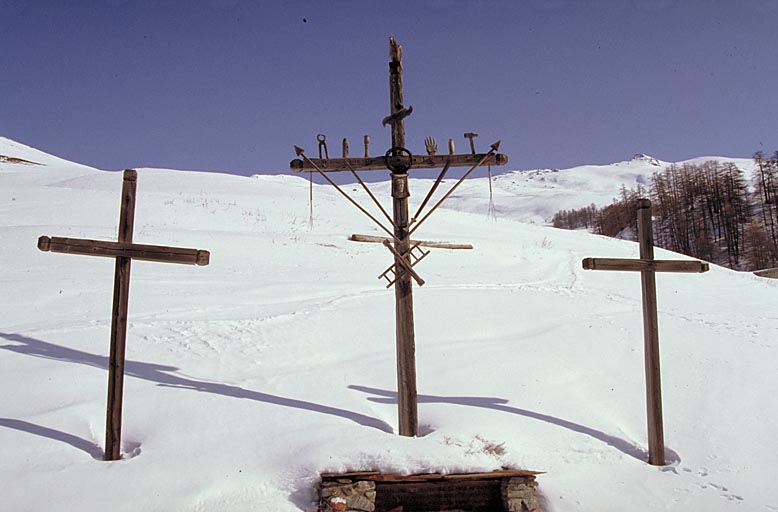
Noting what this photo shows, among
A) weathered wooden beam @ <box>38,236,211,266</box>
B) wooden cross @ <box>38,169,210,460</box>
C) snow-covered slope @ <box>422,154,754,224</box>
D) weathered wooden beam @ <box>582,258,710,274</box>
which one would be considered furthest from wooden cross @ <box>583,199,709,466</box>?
snow-covered slope @ <box>422,154,754,224</box>

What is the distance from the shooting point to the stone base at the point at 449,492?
464cm

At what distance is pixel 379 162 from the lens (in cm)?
616

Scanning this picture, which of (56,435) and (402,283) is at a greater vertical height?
(402,283)

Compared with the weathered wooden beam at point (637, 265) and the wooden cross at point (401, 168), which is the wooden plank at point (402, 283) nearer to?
the wooden cross at point (401, 168)

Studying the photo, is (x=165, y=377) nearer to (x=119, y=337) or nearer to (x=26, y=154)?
(x=119, y=337)

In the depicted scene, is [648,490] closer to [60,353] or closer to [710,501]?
[710,501]

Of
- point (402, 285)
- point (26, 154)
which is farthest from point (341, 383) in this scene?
point (26, 154)

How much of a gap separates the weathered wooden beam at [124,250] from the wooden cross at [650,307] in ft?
13.4

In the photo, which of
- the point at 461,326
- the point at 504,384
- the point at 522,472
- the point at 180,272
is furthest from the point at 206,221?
the point at 522,472

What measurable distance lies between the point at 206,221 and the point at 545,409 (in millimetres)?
16025

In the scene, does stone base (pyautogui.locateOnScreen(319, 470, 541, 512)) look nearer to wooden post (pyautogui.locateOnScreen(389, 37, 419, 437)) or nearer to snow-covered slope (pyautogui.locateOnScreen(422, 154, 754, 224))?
wooden post (pyautogui.locateOnScreen(389, 37, 419, 437))

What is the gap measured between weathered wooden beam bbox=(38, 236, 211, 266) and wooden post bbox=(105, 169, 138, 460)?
0.08m

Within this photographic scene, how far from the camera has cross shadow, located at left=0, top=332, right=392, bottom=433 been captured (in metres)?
6.05

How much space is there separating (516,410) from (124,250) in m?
4.76
